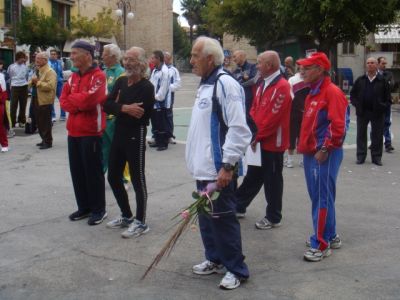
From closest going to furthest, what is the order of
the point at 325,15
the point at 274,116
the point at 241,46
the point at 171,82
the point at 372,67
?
the point at 274,116
the point at 372,67
the point at 171,82
the point at 325,15
the point at 241,46

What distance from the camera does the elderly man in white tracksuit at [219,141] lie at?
3.90 meters

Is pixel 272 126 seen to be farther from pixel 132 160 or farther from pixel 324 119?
pixel 132 160

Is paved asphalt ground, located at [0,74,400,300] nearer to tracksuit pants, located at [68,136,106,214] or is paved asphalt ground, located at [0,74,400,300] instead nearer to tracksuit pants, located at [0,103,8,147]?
tracksuit pants, located at [68,136,106,214]

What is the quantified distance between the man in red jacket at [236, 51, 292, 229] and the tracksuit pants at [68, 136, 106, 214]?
1.64 meters

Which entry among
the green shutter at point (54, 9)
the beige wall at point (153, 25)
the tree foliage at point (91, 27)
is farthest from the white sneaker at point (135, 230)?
the beige wall at point (153, 25)

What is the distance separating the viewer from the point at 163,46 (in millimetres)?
66062

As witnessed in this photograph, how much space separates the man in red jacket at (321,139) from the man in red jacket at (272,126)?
0.80m

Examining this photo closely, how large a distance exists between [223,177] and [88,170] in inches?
91.3

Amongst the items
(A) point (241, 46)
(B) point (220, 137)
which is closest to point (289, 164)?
(B) point (220, 137)

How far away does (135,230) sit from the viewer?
18.1 ft

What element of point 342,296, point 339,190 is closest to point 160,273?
point 342,296

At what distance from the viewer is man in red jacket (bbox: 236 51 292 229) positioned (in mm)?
5578

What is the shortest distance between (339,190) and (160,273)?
12.3ft

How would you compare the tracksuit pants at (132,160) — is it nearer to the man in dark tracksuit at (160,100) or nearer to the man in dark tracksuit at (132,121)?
the man in dark tracksuit at (132,121)
